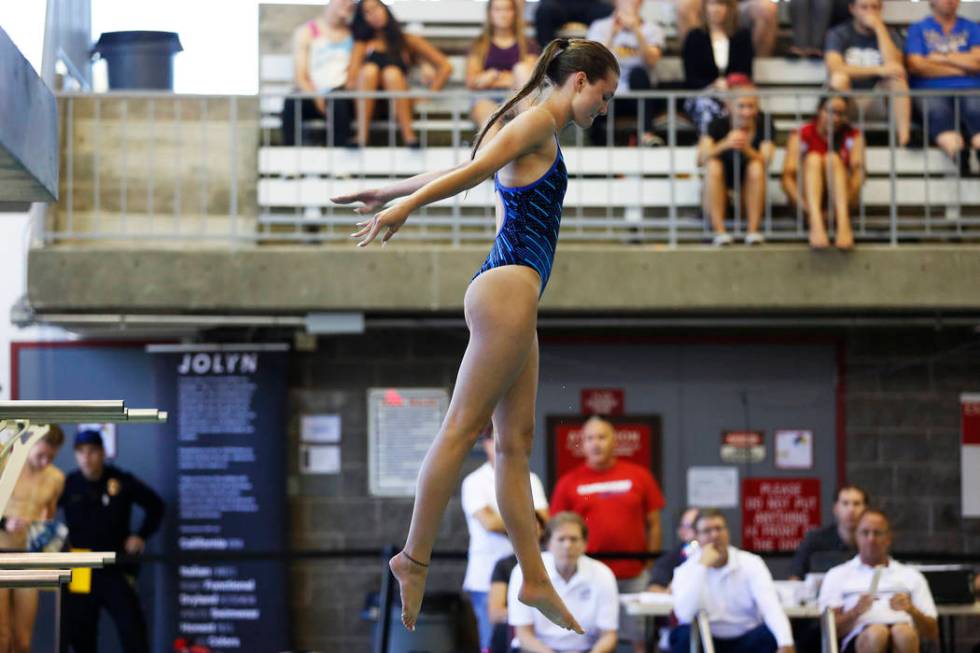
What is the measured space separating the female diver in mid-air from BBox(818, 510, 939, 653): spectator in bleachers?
13.3 ft

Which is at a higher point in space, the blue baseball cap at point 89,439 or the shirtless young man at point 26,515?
the blue baseball cap at point 89,439

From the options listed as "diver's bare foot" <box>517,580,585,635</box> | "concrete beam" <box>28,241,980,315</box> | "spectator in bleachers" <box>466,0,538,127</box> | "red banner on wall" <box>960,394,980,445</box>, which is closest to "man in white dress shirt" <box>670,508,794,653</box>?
"concrete beam" <box>28,241,980,315</box>

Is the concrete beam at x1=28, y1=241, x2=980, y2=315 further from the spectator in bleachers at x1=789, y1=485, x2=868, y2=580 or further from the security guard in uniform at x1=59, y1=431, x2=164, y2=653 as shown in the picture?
the spectator in bleachers at x1=789, y1=485, x2=868, y2=580

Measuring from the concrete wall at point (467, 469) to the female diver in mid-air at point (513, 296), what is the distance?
20.9ft

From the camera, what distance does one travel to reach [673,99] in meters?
8.50

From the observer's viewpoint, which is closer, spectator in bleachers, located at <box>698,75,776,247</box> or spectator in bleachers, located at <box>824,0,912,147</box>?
spectator in bleachers, located at <box>698,75,776,247</box>

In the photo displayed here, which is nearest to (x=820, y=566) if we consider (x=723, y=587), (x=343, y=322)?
(x=723, y=587)

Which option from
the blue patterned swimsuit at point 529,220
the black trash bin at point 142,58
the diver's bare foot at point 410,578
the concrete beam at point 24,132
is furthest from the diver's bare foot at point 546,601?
the black trash bin at point 142,58

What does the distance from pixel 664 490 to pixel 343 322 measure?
2.37 metres

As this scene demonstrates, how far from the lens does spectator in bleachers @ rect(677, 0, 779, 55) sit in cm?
901

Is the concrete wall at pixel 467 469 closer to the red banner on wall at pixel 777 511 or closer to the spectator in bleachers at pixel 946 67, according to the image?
the red banner on wall at pixel 777 511

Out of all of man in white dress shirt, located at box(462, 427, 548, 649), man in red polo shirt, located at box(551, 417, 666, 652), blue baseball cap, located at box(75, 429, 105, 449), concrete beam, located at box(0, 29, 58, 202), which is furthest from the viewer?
blue baseball cap, located at box(75, 429, 105, 449)

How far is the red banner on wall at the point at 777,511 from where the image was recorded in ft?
31.8

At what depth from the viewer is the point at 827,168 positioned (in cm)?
852
